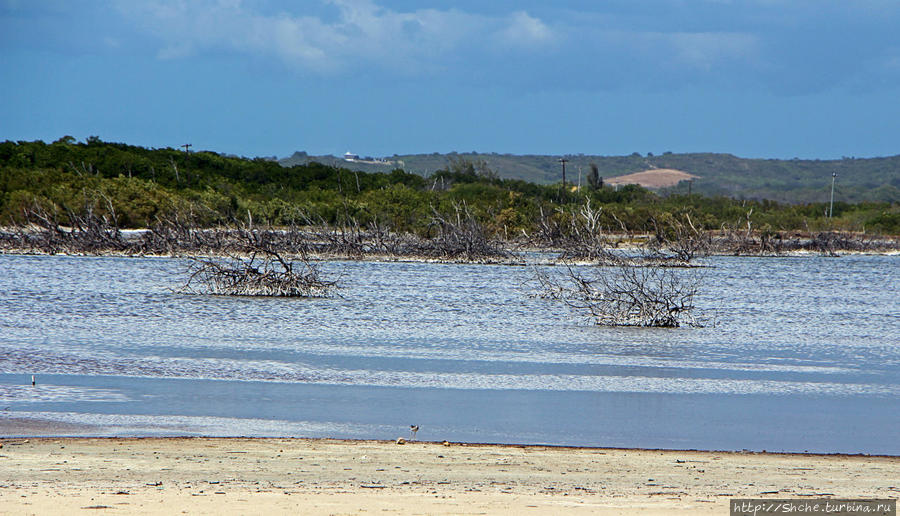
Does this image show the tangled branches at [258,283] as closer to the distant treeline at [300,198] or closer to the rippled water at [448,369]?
the rippled water at [448,369]

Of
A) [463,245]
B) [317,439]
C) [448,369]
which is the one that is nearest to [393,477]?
[317,439]

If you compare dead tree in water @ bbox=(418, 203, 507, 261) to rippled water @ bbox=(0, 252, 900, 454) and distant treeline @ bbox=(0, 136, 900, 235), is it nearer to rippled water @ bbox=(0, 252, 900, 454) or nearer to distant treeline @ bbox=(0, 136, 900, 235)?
distant treeline @ bbox=(0, 136, 900, 235)

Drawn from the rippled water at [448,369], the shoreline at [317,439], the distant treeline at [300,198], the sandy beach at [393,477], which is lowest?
the rippled water at [448,369]

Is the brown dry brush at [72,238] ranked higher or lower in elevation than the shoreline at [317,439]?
higher

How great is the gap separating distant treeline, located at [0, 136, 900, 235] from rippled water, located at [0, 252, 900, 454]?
77.7 ft

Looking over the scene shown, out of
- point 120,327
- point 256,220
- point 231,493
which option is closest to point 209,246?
point 256,220

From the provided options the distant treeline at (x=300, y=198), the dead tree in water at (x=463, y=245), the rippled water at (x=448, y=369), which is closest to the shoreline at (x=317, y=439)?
the rippled water at (x=448, y=369)

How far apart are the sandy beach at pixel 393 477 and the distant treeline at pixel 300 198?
38.8 meters

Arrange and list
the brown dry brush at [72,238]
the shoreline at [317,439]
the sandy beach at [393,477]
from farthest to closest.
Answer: the brown dry brush at [72,238], the shoreline at [317,439], the sandy beach at [393,477]

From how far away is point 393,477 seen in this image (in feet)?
27.3

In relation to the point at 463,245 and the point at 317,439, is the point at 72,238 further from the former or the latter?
the point at 317,439

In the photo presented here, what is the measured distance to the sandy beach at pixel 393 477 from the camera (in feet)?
23.6

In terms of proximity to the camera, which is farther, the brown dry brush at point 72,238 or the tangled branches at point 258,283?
the brown dry brush at point 72,238

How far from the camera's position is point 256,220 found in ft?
210
